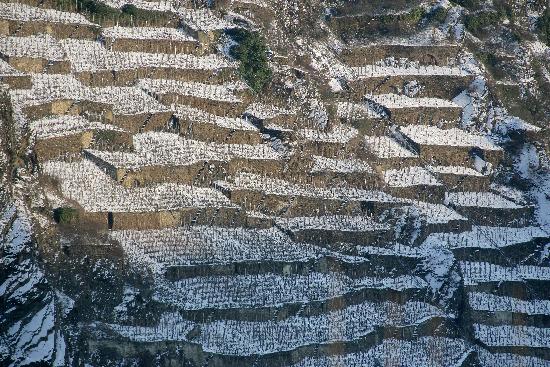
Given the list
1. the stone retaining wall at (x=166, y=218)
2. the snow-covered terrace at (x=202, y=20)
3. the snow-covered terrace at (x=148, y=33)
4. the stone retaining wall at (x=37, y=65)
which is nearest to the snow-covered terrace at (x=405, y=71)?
the snow-covered terrace at (x=202, y=20)

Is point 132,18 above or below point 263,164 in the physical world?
above

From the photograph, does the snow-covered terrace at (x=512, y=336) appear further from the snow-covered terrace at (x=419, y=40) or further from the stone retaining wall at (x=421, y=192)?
the snow-covered terrace at (x=419, y=40)

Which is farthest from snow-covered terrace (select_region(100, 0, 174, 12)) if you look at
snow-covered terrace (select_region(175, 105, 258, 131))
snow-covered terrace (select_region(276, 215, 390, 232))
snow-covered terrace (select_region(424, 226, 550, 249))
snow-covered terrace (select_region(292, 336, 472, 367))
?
snow-covered terrace (select_region(292, 336, 472, 367))

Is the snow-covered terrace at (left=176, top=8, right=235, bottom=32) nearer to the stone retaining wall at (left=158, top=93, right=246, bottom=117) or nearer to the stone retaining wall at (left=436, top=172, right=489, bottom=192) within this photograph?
the stone retaining wall at (left=158, top=93, right=246, bottom=117)

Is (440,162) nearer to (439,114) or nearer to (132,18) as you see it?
(439,114)

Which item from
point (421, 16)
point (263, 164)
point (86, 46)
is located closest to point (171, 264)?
point (263, 164)
